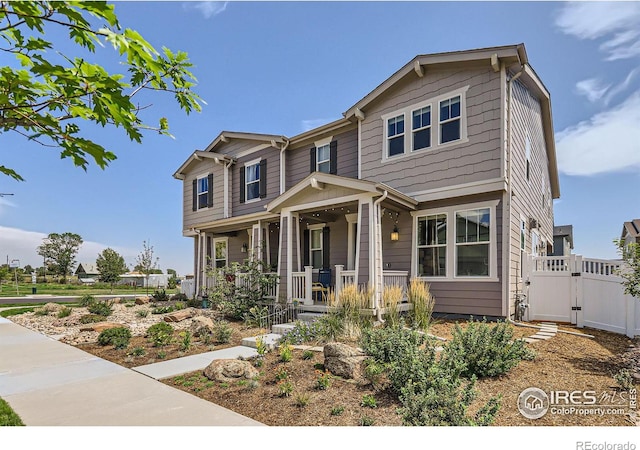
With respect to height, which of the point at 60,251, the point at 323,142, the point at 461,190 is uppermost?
the point at 323,142

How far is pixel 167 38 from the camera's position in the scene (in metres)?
5.15

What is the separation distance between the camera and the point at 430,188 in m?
9.69

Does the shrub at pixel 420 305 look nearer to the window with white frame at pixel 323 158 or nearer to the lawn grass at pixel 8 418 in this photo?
the window with white frame at pixel 323 158

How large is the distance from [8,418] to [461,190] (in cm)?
882

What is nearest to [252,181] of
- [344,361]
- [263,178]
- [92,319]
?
[263,178]

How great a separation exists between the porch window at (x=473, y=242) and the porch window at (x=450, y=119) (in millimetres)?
1889

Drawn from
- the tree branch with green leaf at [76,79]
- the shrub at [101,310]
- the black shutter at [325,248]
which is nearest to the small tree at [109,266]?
the shrub at [101,310]

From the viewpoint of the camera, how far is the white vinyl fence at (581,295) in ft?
26.0

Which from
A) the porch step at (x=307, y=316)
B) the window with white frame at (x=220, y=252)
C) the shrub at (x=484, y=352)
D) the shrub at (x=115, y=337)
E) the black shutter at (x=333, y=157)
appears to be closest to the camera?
the shrub at (x=484, y=352)

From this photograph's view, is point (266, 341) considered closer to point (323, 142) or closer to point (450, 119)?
point (450, 119)

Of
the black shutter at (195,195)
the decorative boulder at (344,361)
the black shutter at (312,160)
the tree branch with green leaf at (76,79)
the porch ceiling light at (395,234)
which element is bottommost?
the decorative boulder at (344,361)
